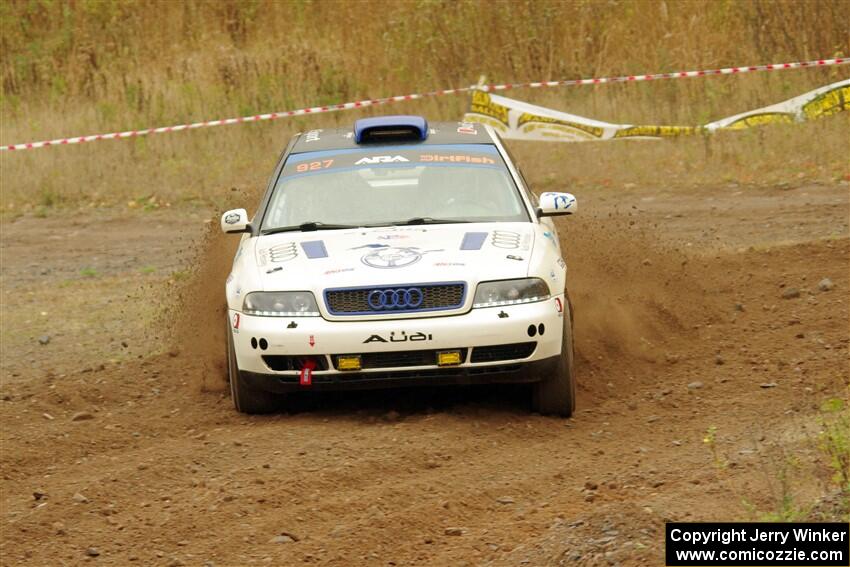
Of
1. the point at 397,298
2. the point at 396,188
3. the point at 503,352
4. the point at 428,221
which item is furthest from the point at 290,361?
the point at 396,188

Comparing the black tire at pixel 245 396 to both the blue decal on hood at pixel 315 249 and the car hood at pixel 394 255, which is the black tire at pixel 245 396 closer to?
the car hood at pixel 394 255

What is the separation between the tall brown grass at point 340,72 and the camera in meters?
19.9

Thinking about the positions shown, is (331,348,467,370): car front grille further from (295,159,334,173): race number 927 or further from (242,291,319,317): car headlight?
(295,159,334,173): race number 927

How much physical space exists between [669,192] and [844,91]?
10.6ft

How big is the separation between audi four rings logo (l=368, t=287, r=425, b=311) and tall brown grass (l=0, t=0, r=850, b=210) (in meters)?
11.4

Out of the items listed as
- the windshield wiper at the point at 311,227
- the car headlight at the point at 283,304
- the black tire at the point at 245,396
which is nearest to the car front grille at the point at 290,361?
the car headlight at the point at 283,304

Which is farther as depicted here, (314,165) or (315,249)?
(314,165)

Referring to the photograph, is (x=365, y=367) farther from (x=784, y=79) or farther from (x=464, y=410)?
(x=784, y=79)

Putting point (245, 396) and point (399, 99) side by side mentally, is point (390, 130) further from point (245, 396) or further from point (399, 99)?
point (399, 99)

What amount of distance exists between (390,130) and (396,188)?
2.31 feet

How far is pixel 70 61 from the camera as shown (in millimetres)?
24016

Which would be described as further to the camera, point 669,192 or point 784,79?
point 784,79

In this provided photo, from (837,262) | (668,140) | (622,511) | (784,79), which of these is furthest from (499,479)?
(784,79)

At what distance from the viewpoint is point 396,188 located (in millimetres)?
8844
